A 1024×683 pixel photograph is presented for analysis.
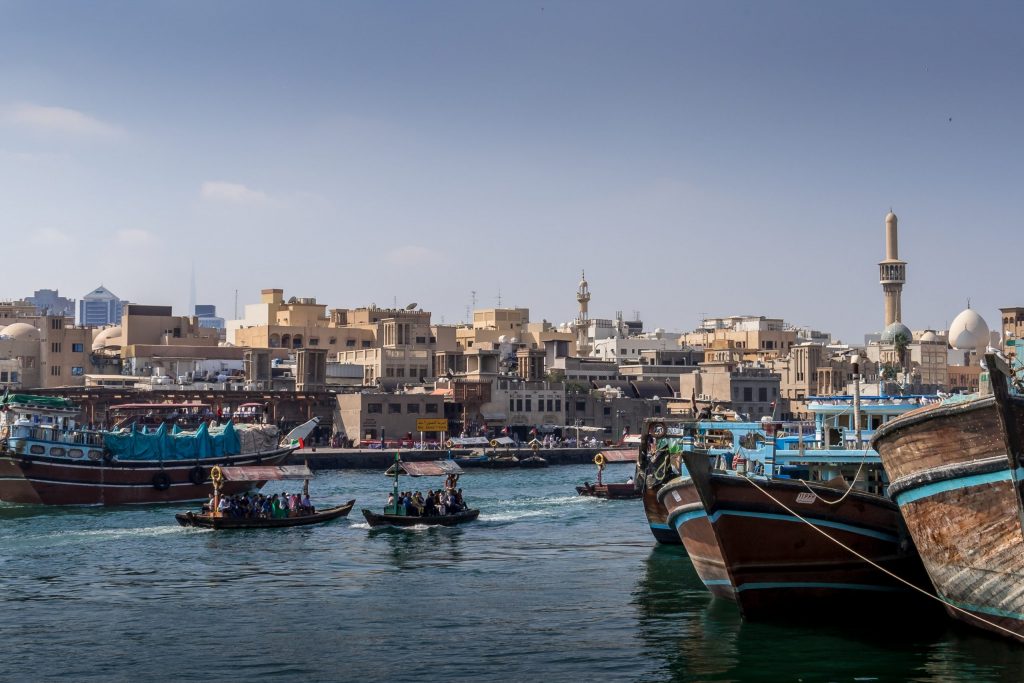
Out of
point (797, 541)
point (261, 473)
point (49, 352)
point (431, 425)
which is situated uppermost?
point (49, 352)

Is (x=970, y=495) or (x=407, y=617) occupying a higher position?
(x=970, y=495)

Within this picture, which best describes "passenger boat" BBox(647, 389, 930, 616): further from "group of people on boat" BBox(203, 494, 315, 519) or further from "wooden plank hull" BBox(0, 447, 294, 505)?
"wooden plank hull" BBox(0, 447, 294, 505)

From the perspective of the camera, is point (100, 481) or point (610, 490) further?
point (610, 490)

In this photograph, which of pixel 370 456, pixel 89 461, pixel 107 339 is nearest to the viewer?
pixel 89 461

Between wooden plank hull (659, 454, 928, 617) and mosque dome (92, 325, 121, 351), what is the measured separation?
121804mm

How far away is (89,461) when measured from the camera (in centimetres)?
7050

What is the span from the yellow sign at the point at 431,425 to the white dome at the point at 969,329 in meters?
52.8

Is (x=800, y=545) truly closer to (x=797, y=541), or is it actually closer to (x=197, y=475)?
(x=797, y=541)

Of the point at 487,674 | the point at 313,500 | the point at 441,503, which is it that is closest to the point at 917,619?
the point at 487,674

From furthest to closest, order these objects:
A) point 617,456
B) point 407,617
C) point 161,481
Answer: point 617,456 → point 161,481 → point 407,617

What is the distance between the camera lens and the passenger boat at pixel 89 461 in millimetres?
69312

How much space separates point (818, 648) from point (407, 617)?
1096cm

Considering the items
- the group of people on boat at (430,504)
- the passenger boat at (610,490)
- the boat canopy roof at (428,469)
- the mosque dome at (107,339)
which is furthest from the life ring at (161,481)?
the mosque dome at (107,339)

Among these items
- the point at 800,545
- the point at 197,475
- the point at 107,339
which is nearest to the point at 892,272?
the point at 107,339
